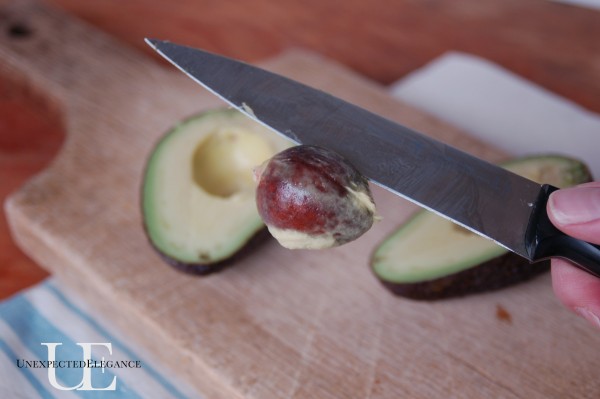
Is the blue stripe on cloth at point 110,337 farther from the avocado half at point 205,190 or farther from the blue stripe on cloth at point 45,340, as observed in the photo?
the avocado half at point 205,190

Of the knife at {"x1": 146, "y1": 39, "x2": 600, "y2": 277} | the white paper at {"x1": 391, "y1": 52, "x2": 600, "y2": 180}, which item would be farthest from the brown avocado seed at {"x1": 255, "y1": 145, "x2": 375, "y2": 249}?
the white paper at {"x1": 391, "y1": 52, "x2": 600, "y2": 180}

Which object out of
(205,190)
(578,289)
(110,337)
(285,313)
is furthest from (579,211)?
(110,337)

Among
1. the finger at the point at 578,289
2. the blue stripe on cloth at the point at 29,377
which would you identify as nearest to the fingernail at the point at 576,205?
the finger at the point at 578,289

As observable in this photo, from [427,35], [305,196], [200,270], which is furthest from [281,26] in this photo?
[305,196]

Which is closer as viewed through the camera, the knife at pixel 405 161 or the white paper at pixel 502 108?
the knife at pixel 405 161

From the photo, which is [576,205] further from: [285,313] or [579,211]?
[285,313]
